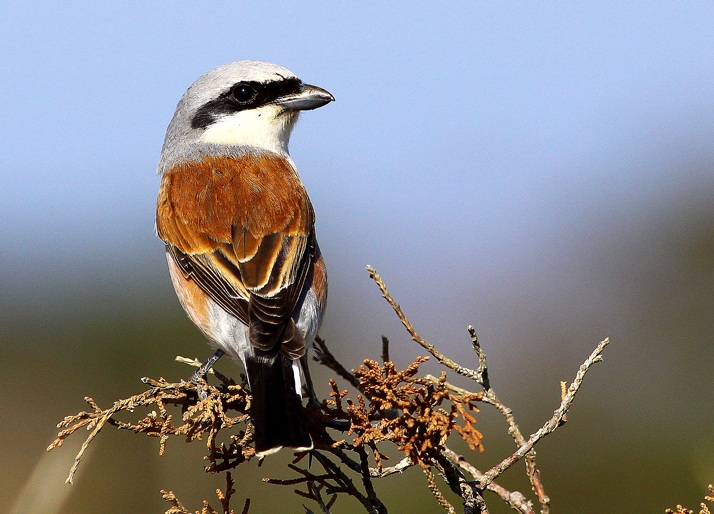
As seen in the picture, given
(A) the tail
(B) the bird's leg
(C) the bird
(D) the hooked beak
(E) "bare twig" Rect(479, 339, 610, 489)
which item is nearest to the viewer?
(E) "bare twig" Rect(479, 339, 610, 489)

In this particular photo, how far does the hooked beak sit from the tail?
149cm

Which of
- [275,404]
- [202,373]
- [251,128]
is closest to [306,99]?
[251,128]

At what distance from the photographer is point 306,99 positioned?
4309 mm

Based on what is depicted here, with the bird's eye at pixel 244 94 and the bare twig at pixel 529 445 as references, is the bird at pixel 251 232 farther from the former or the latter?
the bare twig at pixel 529 445

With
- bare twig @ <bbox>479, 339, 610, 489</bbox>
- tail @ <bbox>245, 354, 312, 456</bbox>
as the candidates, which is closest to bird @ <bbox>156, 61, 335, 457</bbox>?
tail @ <bbox>245, 354, 312, 456</bbox>

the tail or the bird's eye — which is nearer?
the tail

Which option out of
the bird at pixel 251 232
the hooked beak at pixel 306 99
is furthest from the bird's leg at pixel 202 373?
the hooked beak at pixel 306 99

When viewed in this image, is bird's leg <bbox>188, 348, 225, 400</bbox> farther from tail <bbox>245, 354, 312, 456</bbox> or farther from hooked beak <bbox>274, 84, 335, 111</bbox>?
hooked beak <bbox>274, 84, 335, 111</bbox>

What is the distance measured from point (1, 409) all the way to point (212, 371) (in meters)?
4.39

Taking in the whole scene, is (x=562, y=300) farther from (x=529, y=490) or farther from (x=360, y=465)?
(x=360, y=465)

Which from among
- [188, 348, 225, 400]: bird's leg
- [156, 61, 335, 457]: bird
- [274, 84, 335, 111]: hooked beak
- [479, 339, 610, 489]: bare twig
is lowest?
[479, 339, 610, 489]: bare twig

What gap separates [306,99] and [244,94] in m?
0.30

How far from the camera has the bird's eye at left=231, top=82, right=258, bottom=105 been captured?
4367 mm

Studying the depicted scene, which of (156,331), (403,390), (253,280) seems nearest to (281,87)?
(253,280)
